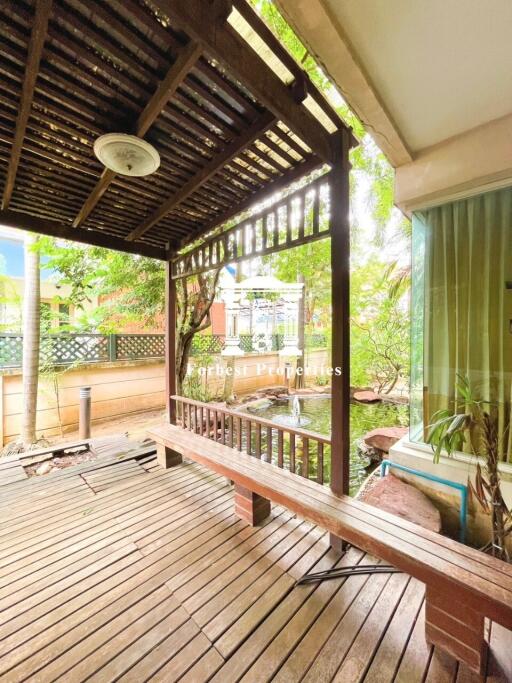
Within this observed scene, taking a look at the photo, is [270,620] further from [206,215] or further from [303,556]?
[206,215]

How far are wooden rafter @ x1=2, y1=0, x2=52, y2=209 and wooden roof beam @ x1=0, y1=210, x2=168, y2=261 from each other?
2.12ft

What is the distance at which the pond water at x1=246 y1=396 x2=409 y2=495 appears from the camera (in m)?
3.99

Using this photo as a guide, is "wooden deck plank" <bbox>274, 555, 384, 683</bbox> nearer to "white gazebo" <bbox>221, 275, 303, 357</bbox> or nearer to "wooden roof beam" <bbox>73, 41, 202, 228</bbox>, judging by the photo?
"wooden roof beam" <bbox>73, 41, 202, 228</bbox>

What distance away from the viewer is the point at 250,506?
2189mm

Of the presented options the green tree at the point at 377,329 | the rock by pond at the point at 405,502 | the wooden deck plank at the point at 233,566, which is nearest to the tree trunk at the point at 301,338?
the green tree at the point at 377,329

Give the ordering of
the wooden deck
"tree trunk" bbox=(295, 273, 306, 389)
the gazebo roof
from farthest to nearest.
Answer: "tree trunk" bbox=(295, 273, 306, 389)
the wooden deck
the gazebo roof

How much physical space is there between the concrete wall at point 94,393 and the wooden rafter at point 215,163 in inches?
158

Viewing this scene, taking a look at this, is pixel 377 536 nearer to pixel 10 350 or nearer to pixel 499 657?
pixel 499 657

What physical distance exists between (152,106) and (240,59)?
52 cm

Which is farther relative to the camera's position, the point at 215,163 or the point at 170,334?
the point at 170,334

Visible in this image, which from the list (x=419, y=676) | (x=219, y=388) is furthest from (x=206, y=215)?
(x=219, y=388)

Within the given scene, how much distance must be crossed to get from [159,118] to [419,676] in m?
3.08

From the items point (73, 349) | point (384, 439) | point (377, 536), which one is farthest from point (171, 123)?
point (73, 349)

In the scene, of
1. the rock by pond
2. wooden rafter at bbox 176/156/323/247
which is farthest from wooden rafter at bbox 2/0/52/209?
the rock by pond
